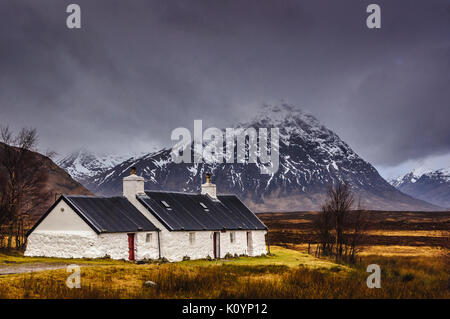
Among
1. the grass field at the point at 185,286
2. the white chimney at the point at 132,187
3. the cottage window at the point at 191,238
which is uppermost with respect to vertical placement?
the white chimney at the point at 132,187

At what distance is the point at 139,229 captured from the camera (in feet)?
133

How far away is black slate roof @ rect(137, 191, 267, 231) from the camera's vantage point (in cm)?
4384

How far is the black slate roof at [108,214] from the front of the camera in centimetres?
3850

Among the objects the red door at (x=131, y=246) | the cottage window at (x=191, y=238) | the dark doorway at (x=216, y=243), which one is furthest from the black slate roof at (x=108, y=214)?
the dark doorway at (x=216, y=243)

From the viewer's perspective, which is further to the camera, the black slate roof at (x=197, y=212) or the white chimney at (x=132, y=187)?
the white chimney at (x=132, y=187)

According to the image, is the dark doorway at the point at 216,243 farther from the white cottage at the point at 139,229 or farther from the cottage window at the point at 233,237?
the cottage window at the point at 233,237

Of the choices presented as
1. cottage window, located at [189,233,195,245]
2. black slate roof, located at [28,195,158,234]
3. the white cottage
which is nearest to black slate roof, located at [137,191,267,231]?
the white cottage

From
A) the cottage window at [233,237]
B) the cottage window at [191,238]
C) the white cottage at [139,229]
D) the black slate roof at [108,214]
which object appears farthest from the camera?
the cottage window at [233,237]

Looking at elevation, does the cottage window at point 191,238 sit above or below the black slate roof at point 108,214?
below

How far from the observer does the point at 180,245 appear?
4269 centimetres

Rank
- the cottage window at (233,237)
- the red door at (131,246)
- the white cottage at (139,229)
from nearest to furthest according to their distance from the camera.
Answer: the white cottage at (139,229) → the red door at (131,246) → the cottage window at (233,237)

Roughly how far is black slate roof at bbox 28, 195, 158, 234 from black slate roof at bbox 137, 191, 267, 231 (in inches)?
51.2
